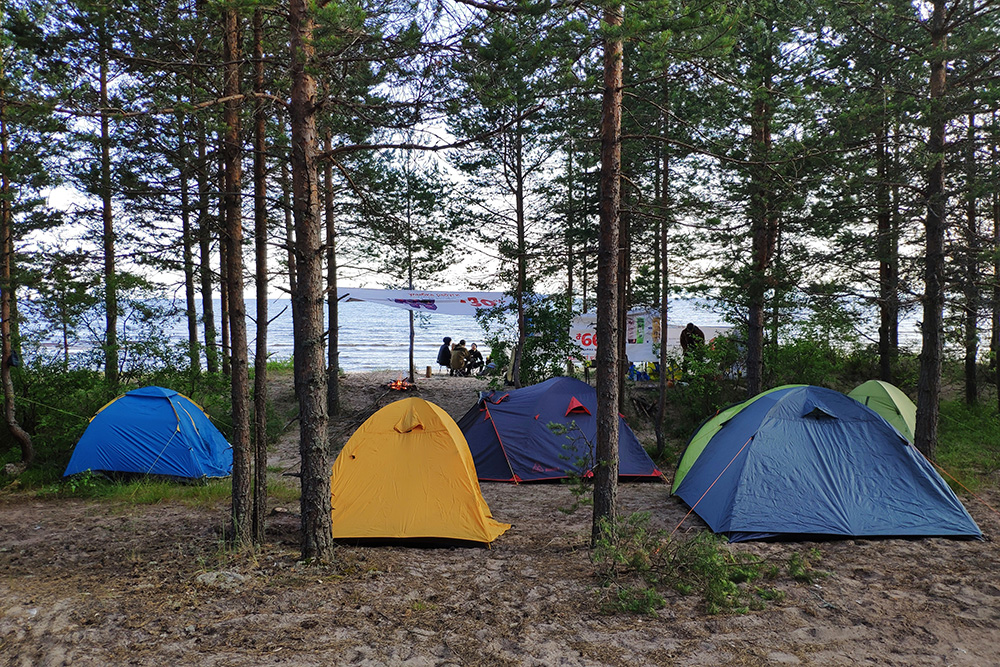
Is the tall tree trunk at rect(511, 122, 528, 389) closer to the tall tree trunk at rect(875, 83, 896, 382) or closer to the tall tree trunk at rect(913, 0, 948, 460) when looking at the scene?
the tall tree trunk at rect(875, 83, 896, 382)

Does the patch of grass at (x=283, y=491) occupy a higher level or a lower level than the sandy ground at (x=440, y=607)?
lower

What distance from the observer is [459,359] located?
2220 cm

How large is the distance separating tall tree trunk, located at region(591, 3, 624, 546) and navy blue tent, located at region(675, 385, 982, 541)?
155 cm

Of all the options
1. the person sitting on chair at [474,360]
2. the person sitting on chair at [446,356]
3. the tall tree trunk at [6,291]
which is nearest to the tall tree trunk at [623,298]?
the person sitting on chair at [474,360]

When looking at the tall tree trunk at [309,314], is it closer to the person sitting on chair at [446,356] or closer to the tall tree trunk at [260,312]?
the tall tree trunk at [260,312]

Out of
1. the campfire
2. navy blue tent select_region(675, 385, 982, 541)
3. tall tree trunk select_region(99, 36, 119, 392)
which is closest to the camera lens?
navy blue tent select_region(675, 385, 982, 541)

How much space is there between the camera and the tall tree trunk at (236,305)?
6.54 m

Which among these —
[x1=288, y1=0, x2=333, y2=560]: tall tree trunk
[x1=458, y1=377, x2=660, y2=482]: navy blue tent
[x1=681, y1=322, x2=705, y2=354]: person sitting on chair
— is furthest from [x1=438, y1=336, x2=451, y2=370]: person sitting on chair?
[x1=288, y1=0, x2=333, y2=560]: tall tree trunk

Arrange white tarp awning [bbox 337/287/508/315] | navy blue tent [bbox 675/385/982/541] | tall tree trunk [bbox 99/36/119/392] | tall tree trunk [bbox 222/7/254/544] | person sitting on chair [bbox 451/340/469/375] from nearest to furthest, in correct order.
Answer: tall tree trunk [bbox 222/7/254/544]
navy blue tent [bbox 675/385/982/541]
tall tree trunk [bbox 99/36/119/392]
white tarp awning [bbox 337/287/508/315]
person sitting on chair [bbox 451/340/469/375]

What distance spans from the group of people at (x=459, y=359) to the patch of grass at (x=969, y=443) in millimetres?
13839

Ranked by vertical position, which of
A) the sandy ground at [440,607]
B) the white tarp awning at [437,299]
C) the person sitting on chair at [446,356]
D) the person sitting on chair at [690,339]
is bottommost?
the sandy ground at [440,607]

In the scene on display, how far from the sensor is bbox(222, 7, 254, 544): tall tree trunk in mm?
6539

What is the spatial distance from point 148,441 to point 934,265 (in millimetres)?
12251

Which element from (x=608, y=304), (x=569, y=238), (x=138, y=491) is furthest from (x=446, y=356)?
(x=608, y=304)
